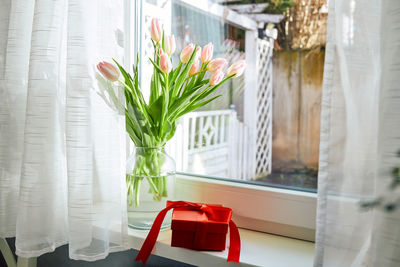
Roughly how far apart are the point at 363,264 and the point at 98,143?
64cm

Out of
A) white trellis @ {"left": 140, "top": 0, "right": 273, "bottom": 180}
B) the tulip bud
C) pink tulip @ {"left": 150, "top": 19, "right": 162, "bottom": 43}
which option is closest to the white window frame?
white trellis @ {"left": 140, "top": 0, "right": 273, "bottom": 180}

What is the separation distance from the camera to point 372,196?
0.68m

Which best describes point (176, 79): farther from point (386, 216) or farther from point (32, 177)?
point (386, 216)

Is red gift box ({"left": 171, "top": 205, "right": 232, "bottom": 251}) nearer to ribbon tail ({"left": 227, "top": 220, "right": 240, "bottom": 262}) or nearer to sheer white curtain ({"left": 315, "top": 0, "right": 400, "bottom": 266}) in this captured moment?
ribbon tail ({"left": 227, "top": 220, "right": 240, "bottom": 262})

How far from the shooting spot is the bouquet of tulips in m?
1.05

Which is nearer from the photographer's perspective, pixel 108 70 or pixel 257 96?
pixel 108 70

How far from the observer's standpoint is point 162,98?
3.41 ft

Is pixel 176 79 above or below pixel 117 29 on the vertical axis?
below

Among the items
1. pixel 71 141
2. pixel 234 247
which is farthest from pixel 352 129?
pixel 71 141

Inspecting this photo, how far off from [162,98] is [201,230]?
348mm

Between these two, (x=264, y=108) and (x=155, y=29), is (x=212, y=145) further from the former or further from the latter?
(x=155, y=29)

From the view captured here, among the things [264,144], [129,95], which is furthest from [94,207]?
[264,144]

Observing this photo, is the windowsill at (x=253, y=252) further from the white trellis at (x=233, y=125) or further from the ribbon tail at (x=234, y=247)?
the white trellis at (x=233, y=125)

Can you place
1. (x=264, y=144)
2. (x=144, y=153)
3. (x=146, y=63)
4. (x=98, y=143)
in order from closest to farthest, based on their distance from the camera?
(x=98, y=143)
(x=144, y=153)
(x=264, y=144)
(x=146, y=63)
